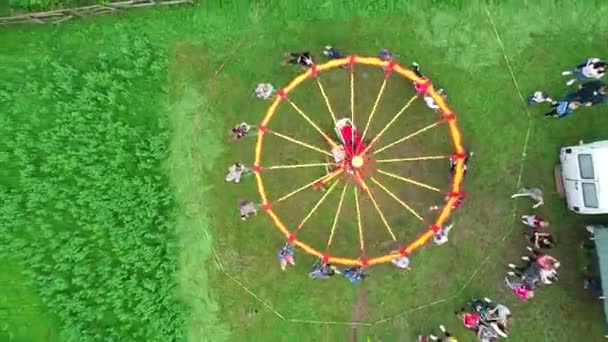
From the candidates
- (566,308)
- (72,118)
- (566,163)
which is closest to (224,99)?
(72,118)

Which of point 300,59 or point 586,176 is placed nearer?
point 586,176

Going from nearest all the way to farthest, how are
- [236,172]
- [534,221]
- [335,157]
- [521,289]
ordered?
[521,289]
[534,221]
[335,157]
[236,172]

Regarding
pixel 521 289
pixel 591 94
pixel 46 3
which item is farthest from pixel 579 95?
pixel 46 3

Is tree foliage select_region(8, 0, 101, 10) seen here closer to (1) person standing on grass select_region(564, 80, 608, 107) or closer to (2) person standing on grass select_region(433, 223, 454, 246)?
(2) person standing on grass select_region(433, 223, 454, 246)

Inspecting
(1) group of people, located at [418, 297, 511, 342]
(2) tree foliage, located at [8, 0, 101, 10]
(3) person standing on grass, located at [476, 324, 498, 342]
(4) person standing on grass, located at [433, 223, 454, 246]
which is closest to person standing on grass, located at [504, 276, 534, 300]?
(1) group of people, located at [418, 297, 511, 342]

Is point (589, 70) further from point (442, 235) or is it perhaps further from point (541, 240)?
point (442, 235)

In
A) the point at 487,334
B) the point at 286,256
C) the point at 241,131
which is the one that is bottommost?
the point at 487,334

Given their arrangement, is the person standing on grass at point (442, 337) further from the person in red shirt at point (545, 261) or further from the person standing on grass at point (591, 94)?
the person standing on grass at point (591, 94)
